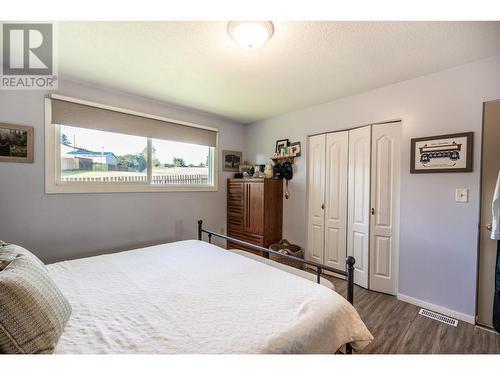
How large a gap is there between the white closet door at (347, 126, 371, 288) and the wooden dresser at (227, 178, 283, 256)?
3.45 feet

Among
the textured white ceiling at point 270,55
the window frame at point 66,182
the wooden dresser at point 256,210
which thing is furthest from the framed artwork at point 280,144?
the window frame at point 66,182

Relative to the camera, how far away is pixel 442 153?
212cm

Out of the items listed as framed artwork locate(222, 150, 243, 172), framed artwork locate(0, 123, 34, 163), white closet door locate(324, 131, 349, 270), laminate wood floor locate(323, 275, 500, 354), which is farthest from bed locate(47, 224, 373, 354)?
framed artwork locate(222, 150, 243, 172)

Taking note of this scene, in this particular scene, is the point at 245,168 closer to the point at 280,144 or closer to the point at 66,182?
the point at 280,144

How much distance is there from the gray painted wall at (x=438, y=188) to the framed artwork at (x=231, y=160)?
198cm

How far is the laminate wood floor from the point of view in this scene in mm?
1668

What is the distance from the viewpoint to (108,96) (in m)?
2.64

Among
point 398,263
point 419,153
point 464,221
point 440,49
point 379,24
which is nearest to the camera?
point 379,24

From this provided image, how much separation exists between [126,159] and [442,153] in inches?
138

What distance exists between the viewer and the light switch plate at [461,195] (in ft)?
6.59

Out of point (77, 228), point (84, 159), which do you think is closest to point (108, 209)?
point (77, 228)

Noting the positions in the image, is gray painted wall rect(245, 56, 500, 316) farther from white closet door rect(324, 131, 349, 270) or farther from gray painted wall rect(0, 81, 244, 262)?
gray painted wall rect(0, 81, 244, 262)
